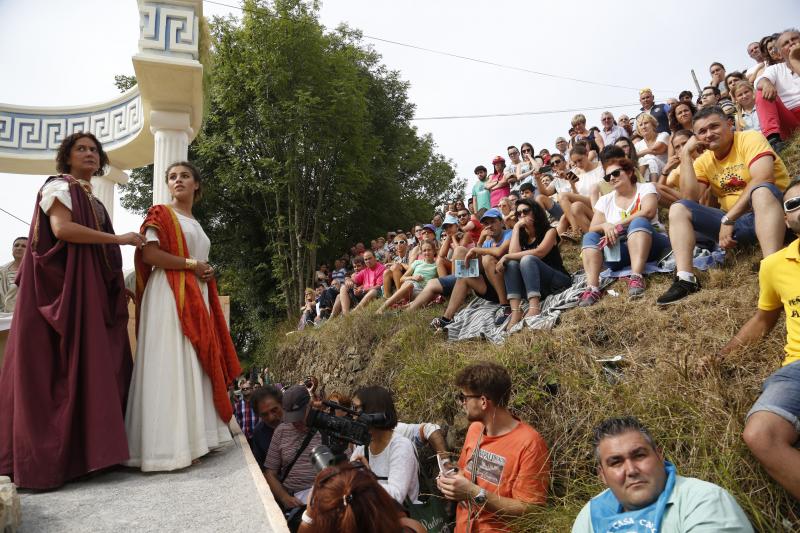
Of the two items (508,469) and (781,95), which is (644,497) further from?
(781,95)

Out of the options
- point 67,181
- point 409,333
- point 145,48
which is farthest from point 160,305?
point 409,333

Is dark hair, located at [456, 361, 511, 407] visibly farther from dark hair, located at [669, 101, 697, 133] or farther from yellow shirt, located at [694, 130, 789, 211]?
dark hair, located at [669, 101, 697, 133]

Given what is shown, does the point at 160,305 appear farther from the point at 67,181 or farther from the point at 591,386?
the point at 591,386

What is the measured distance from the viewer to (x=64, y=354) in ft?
9.54

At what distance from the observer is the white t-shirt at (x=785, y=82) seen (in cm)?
584

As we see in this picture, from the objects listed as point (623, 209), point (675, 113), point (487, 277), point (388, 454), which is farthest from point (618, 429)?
point (675, 113)

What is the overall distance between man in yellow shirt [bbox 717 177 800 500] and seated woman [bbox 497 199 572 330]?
8.10 feet

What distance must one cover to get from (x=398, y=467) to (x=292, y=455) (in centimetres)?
105

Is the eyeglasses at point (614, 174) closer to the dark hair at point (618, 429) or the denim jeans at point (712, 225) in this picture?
the denim jeans at point (712, 225)

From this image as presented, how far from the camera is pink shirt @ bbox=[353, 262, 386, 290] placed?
10.1m

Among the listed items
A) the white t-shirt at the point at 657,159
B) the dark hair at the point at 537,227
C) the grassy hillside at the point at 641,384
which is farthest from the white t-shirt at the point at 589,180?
the grassy hillside at the point at 641,384

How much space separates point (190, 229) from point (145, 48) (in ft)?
8.23

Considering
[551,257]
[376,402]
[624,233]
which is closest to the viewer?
[376,402]

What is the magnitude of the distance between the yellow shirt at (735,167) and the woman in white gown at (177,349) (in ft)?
12.4
